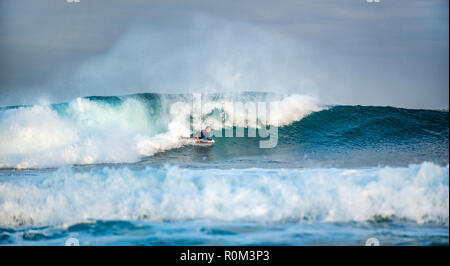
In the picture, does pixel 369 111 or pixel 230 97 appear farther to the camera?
pixel 230 97

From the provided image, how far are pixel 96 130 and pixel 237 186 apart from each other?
667 centimetres

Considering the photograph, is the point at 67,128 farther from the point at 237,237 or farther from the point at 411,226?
the point at 411,226

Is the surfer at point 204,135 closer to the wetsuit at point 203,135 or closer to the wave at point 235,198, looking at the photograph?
the wetsuit at point 203,135

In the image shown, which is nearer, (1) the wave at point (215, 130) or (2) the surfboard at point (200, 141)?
(1) the wave at point (215, 130)

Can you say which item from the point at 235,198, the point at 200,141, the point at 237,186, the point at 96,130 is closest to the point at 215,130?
the point at 200,141

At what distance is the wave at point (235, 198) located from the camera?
609cm

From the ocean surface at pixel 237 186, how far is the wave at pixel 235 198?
17 millimetres

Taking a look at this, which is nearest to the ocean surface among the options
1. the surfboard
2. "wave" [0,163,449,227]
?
"wave" [0,163,449,227]

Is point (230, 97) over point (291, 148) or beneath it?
over

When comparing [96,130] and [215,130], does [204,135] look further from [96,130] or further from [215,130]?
[96,130]

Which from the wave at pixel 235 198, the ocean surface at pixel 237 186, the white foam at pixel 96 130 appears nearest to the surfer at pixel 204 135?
the ocean surface at pixel 237 186

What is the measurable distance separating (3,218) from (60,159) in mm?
4530

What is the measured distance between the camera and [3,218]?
6426mm
